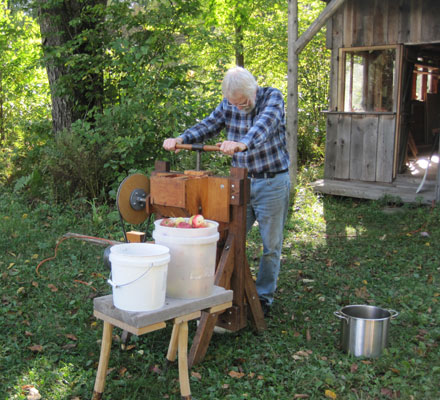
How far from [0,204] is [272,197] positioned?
5267 millimetres

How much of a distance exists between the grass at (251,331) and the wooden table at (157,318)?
0.95ft

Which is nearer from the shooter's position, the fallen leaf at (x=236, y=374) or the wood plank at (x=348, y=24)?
the fallen leaf at (x=236, y=374)

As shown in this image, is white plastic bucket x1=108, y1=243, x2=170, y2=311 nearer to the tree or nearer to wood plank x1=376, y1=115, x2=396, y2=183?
wood plank x1=376, y1=115, x2=396, y2=183

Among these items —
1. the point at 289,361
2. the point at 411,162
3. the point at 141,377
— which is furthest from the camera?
the point at 411,162

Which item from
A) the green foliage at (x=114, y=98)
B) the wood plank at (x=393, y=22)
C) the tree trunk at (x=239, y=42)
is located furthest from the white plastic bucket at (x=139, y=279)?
the tree trunk at (x=239, y=42)

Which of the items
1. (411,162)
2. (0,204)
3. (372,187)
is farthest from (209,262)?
(411,162)

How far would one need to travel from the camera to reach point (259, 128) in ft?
12.2

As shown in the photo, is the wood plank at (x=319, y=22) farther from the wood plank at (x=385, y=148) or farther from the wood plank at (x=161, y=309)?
the wood plank at (x=161, y=309)

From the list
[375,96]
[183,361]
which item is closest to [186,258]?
[183,361]

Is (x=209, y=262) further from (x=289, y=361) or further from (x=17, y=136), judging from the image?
(x=17, y=136)

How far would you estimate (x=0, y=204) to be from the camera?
25.8 feet

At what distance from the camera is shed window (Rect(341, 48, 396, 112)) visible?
29.3 ft

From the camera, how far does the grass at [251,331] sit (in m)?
3.37

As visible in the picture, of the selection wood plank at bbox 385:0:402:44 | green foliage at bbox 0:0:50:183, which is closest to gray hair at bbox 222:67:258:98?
wood plank at bbox 385:0:402:44
